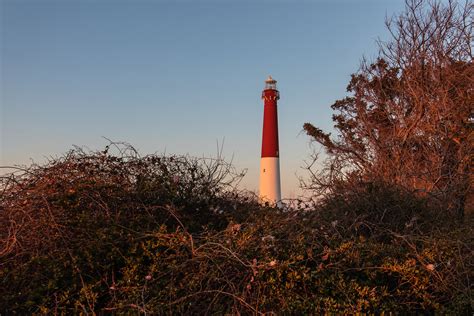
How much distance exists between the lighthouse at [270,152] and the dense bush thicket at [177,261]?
50.5 feet

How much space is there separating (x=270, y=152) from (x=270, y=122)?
1661 millimetres

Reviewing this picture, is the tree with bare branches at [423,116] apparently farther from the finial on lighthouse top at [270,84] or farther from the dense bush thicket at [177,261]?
the finial on lighthouse top at [270,84]

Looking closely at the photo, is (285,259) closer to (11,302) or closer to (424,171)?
(11,302)

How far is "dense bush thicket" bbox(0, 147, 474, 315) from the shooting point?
3.44 m

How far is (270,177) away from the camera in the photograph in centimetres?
2048

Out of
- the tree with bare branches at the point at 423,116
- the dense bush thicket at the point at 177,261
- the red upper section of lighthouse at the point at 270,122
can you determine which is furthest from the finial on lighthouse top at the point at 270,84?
the dense bush thicket at the point at 177,261

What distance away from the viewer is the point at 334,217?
18.1ft

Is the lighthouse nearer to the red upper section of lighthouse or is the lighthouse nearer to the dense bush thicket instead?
the red upper section of lighthouse

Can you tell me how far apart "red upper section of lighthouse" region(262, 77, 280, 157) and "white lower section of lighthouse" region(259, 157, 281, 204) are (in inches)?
14.3

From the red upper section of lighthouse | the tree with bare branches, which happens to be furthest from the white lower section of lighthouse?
the tree with bare branches

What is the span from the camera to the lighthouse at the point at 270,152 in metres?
20.5

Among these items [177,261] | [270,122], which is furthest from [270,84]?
[177,261]

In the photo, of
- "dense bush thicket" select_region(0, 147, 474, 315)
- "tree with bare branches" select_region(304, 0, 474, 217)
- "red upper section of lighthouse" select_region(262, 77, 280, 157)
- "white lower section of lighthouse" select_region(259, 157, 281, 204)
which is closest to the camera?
"dense bush thicket" select_region(0, 147, 474, 315)

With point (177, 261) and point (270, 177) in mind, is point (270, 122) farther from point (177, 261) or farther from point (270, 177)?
point (177, 261)
